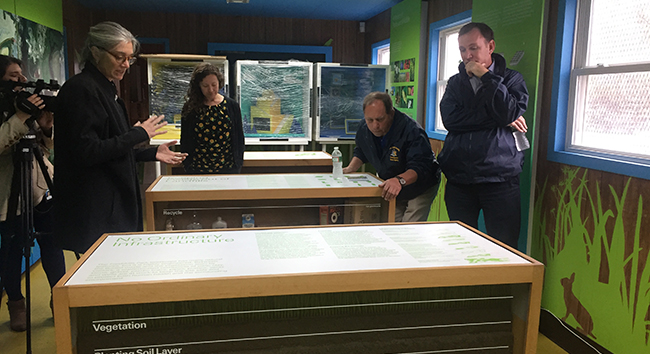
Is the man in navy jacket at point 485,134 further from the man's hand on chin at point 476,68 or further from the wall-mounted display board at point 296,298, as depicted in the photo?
the wall-mounted display board at point 296,298

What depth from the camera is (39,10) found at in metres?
3.82

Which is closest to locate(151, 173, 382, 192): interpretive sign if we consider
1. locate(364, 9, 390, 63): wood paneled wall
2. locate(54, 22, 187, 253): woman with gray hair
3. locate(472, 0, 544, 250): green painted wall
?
locate(54, 22, 187, 253): woman with gray hair

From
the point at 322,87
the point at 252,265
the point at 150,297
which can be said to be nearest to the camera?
the point at 150,297

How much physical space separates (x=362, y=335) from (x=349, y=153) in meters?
4.12

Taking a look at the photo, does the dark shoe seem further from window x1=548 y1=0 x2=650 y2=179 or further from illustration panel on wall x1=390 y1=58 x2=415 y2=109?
illustration panel on wall x1=390 y1=58 x2=415 y2=109

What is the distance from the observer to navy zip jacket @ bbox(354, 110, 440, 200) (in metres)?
2.54

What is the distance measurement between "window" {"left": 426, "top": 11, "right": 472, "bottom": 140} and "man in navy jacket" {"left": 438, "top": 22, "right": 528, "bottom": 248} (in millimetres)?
1750

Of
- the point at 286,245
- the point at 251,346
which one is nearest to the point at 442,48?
the point at 286,245

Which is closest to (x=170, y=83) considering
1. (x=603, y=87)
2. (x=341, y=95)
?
(x=341, y=95)

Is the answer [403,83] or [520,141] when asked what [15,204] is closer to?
[520,141]

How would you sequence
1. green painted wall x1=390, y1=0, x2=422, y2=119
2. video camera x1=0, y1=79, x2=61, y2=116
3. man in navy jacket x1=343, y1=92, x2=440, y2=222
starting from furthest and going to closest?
green painted wall x1=390, y1=0, x2=422, y2=119 → man in navy jacket x1=343, y1=92, x2=440, y2=222 → video camera x1=0, y1=79, x2=61, y2=116

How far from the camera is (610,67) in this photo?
237 cm

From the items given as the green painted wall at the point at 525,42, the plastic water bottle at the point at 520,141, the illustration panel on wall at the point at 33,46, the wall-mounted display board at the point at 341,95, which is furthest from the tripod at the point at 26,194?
the wall-mounted display board at the point at 341,95

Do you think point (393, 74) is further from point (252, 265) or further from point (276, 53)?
point (252, 265)
